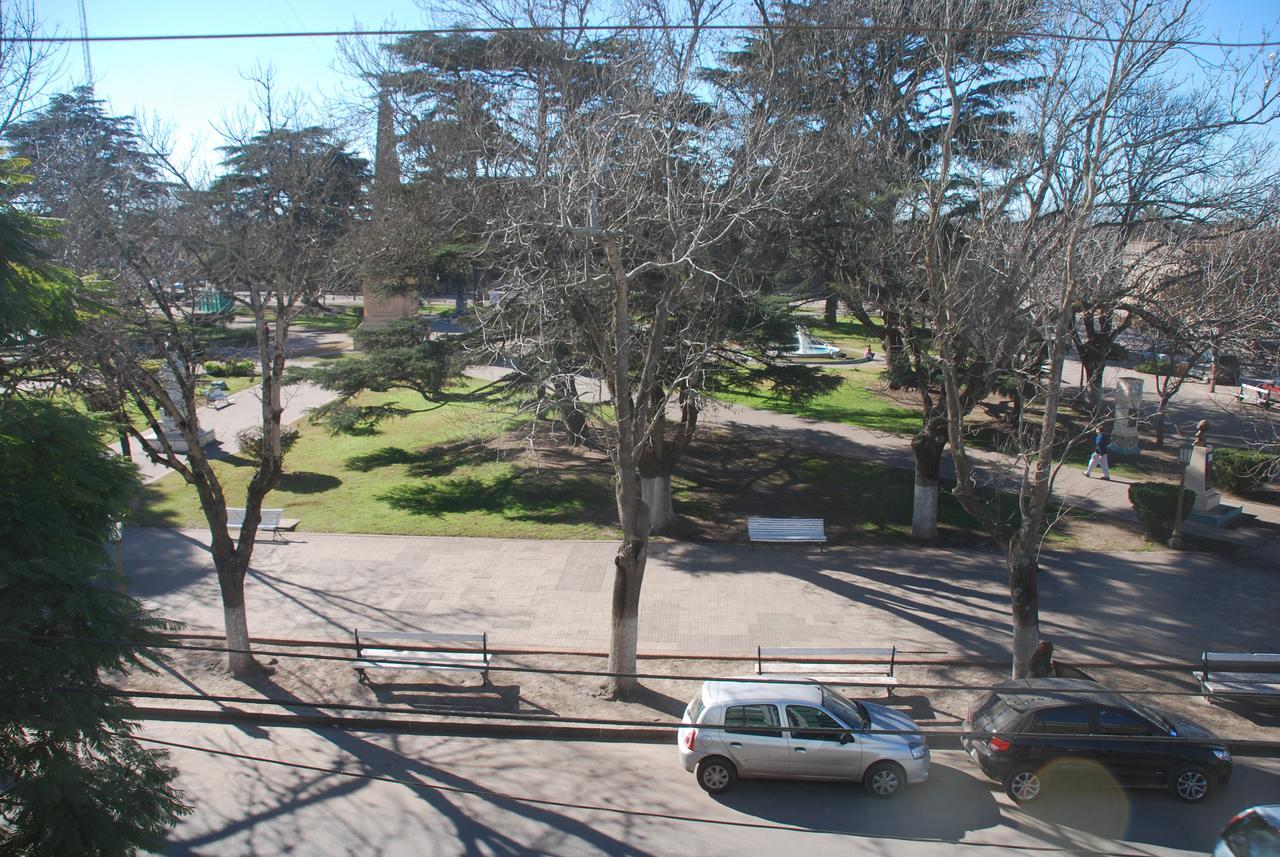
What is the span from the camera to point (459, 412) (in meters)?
26.5

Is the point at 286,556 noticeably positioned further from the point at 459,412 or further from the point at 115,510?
the point at 459,412

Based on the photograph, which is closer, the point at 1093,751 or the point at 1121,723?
the point at 1093,751

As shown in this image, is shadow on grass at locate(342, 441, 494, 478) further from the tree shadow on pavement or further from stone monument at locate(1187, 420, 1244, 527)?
stone monument at locate(1187, 420, 1244, 527)

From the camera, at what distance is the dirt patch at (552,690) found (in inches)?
414

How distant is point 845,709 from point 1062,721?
2.15m

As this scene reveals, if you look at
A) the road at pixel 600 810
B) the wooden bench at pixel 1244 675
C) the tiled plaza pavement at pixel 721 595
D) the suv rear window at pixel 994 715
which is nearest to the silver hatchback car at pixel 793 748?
the road at pixel 600 810

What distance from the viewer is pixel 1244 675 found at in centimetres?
1082

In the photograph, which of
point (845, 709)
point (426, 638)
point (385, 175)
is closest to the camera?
point (845, 709)

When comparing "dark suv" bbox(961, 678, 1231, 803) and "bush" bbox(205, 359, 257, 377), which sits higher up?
"bush" bbox(205, 359, 257, 377)

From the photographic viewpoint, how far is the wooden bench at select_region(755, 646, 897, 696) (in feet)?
36.6

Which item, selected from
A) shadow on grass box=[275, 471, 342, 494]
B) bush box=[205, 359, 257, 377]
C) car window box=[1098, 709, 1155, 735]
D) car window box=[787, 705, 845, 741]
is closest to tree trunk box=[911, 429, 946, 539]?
car window box=[1098, 709, 1155, 735]

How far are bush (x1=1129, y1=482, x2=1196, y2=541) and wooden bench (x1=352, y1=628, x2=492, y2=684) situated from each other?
43.0ft

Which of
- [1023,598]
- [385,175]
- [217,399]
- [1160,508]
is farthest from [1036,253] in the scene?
[217,399]

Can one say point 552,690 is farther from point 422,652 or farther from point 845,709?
point 845,709
